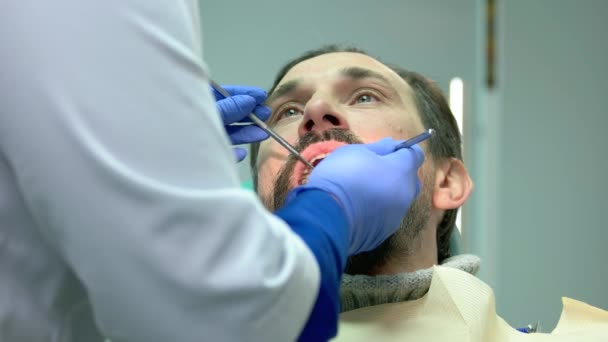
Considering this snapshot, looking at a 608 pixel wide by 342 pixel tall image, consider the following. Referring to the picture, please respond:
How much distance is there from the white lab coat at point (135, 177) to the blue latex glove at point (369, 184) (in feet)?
0.81

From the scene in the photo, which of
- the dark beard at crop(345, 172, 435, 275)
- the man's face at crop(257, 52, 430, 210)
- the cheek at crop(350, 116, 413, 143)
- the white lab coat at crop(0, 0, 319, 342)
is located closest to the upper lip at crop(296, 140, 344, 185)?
the man's face at crop(257, 52, 430, 210)

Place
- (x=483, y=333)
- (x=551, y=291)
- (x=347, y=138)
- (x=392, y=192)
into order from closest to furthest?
(x=392, y=192) → (x=483, y=333) → (x=347, y=138) → (x=551, y=291)

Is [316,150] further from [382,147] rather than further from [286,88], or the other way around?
[286,88]

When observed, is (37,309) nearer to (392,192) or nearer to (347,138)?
(392,192)

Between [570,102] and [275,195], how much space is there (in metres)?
1.33

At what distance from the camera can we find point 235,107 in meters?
1.48

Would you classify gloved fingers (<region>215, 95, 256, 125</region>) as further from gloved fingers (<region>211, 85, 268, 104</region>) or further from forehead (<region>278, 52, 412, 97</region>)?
forehead (<region>278, 52, 412, 97</region>)

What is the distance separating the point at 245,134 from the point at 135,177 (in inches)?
34.5

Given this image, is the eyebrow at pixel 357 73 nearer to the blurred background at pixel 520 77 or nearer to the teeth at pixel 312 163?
the teeth at pixel 312 163

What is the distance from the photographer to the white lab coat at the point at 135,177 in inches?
26.8

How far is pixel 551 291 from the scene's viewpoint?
243 cm

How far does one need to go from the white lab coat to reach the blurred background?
5.72 feet

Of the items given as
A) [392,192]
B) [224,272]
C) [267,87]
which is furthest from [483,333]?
[267,87]

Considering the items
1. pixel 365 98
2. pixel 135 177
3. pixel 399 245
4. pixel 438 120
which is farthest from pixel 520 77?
pixel 135 177
